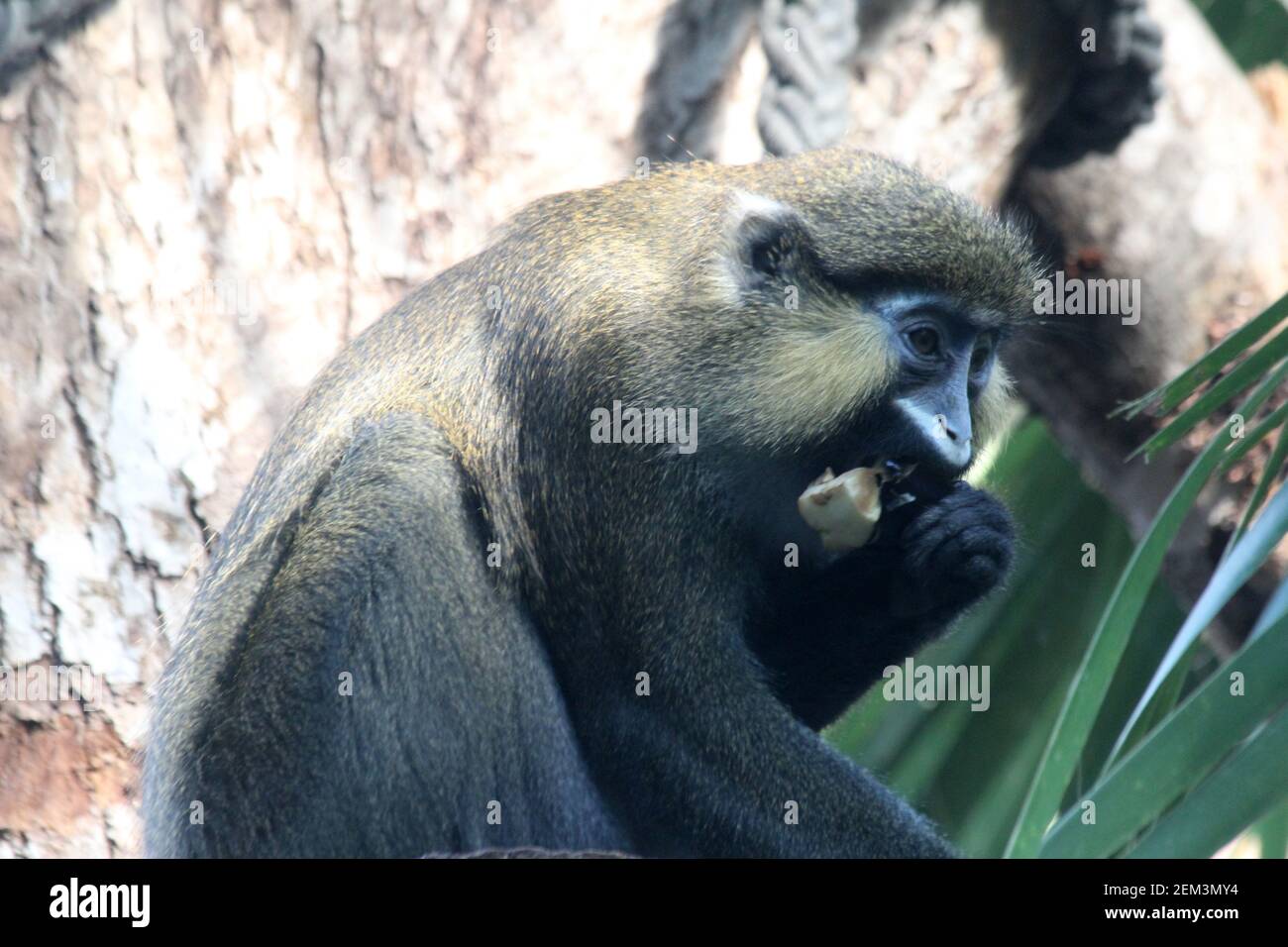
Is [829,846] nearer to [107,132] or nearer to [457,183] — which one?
[457,183]

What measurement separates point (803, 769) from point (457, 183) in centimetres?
252

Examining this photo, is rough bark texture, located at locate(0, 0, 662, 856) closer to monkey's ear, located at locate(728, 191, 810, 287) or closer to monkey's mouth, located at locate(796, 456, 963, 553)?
monkey's ear, located at locate(728, 191, 810, 287)

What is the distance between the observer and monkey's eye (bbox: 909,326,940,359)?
3.36 meters

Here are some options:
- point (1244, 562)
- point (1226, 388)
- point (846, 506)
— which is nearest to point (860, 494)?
point (846, 506)

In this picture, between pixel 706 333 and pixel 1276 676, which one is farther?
pixel 706 333

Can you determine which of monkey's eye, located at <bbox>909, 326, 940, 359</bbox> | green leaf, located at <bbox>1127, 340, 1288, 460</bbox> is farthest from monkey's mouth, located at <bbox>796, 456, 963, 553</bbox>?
green leaf, located at <bbox>1127, 340, 1288, 460</bbox>

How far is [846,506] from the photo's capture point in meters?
3.26

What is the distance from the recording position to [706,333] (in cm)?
330

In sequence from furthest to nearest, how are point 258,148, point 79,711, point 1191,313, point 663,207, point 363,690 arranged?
1. point 1191,313
2. point 258,148
3. point 79,711
4. point 663,207
5. point 363,690

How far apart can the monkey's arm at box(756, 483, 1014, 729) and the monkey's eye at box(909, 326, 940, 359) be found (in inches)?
13.8

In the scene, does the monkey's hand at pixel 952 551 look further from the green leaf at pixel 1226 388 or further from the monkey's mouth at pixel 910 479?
the green leaf at pixel 1226 388

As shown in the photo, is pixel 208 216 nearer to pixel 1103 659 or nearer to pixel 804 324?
pixel 804 324

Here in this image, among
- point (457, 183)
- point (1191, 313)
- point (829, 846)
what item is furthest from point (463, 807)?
point (1191, 313)

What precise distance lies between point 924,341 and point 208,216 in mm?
2460
